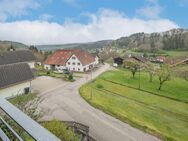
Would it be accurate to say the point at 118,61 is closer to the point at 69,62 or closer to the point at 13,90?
the point at 69,62

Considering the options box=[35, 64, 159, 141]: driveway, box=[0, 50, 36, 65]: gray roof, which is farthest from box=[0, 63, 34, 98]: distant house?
box=[0, 50, 36, 65]: gray roof

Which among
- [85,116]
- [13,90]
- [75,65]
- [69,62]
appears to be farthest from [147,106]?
[69,62]

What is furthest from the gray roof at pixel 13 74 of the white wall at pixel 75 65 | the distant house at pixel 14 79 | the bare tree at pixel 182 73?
the bare tree at pixel 182 73

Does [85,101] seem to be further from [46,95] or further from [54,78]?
[54,78]

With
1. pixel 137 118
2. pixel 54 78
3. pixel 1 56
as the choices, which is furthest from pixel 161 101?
pixel 1 56

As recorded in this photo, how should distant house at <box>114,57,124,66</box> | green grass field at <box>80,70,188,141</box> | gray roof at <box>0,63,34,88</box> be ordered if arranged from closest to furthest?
green grass field at <box>80,70,188,141</box> → gray roof at <box>0,63,34,88</box> → distant house at <box>114,57,124,66</box>

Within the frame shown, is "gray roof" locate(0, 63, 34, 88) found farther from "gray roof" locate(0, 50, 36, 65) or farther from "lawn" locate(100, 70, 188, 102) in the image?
"lawn" locate(100, 70, 188, 102)

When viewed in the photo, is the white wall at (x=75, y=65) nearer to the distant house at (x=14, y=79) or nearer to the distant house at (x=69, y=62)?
the distant house at (x=69, y=62)
